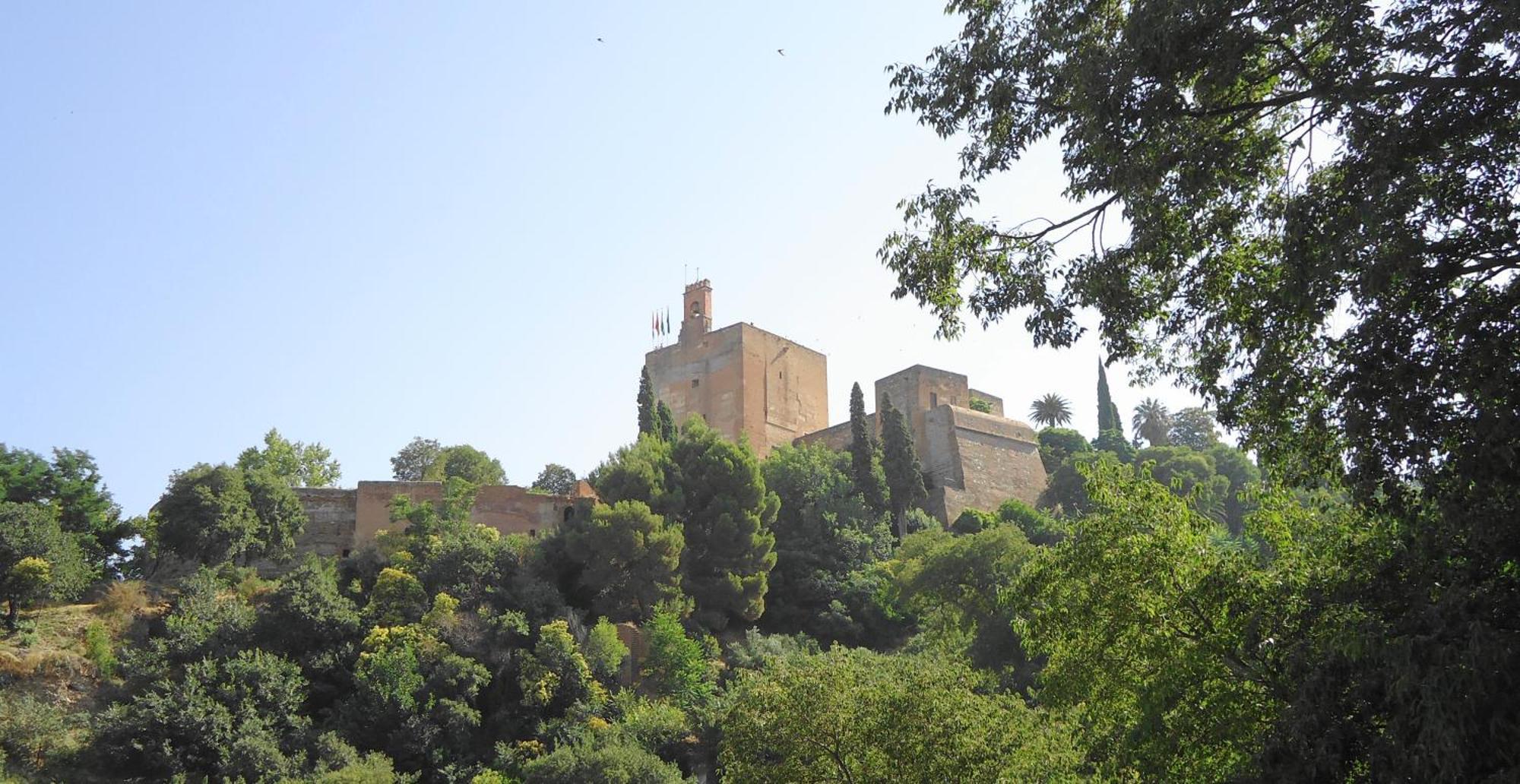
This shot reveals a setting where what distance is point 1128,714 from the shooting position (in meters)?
12.0

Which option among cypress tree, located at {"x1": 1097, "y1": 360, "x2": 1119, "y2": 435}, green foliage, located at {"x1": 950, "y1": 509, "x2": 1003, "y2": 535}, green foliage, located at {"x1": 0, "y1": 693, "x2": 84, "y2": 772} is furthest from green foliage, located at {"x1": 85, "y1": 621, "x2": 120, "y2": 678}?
cypress tree, located at {"x1": 1097, "y1": 360, "x2": 1119, "y2": 435}

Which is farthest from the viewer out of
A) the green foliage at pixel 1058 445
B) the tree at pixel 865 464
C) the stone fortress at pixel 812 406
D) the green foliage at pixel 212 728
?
the green foliage at pixel 1058 445

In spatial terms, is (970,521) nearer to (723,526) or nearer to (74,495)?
(723,526)

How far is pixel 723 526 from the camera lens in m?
33.9

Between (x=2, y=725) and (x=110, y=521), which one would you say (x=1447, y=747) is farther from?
(x=110, y=521)

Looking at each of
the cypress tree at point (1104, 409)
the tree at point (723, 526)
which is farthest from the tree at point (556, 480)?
the cypress tree at point (1104, 409)

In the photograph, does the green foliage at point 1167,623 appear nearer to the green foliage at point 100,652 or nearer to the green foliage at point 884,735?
the green foliage at point 884,735

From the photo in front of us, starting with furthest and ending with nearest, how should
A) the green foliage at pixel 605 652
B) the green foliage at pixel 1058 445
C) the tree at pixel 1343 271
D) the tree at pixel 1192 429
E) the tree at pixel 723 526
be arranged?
the tree at pixel 1192 429 → the green foliage at pixel 1058 445 → the tree at pixel 723 526 → the green foliage at pixel 605 652 → the tree at pixel 1343 271

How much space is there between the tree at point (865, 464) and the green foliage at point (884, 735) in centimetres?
2406

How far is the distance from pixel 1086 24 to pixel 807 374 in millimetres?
46646

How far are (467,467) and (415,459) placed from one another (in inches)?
148

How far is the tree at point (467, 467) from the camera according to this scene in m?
45.6

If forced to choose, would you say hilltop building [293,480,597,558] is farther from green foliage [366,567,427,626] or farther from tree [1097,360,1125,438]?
tree [1097,360,1125,438]

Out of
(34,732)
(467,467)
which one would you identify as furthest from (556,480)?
(34,732)
